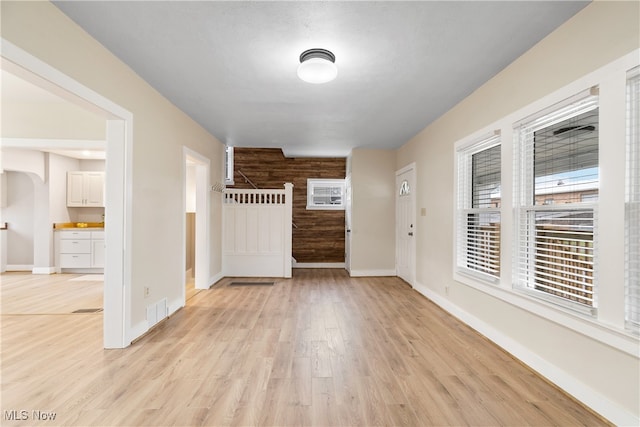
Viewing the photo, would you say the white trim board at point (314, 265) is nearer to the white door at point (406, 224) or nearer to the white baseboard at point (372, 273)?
the white baseboard at point (372, 273)

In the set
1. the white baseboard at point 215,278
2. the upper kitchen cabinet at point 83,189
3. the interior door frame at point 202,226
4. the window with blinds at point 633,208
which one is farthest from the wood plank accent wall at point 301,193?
the window with blinds at point 633,208

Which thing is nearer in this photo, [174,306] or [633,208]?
[633,208]

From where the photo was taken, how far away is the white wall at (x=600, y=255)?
170 cm

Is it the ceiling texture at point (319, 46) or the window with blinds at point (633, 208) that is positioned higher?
the ceiling texture at point (319, 46)

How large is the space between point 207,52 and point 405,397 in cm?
299

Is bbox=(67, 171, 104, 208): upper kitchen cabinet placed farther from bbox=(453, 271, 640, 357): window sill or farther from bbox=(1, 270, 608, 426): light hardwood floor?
bbox=(453, 271, 640, 357): window sill

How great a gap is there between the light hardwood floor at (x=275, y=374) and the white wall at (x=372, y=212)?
7.85 feet

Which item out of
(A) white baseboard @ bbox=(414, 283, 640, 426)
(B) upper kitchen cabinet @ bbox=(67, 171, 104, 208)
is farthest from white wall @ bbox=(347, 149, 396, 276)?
(B) upper kitchen cabinet @ bbox=(67, 171, 104, 208)

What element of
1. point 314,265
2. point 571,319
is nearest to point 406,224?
point 314,265

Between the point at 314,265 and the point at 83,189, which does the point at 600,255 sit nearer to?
the point at 314,265

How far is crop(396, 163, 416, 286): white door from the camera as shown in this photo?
5.11 m

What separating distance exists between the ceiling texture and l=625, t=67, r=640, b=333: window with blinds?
0.74m

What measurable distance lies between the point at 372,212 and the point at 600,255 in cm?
432

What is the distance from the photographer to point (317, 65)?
7.80ft
